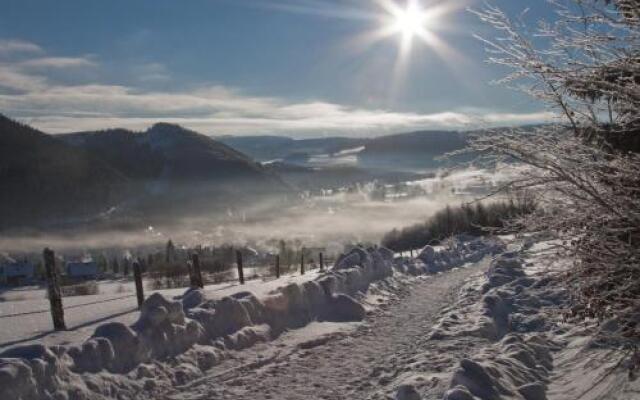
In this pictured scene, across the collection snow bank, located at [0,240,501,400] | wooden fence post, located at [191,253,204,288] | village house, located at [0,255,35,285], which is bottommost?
village house, located at [0,255,35,285]

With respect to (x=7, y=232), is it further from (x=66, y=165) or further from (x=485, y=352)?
(x=485, y=352)

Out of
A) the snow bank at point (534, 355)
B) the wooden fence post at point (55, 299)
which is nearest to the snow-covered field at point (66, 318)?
the wooden fence post at point (55, 299)

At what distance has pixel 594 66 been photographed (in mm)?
5020

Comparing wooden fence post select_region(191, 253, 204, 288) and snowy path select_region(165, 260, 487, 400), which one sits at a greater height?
wooden fence post select_region(191, 253, 204, 288)

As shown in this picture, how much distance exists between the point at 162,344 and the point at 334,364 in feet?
11.0

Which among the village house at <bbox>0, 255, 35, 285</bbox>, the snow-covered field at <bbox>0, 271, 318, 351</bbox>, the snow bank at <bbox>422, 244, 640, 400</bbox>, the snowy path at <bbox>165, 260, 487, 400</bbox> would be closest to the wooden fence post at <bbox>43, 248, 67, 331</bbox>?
the snow-covered field at <bbox>0, 271, 318, 351</bbox>

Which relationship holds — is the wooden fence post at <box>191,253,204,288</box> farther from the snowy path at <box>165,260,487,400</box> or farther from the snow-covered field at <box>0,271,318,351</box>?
the snowy path at <box>165,260,487,400</box>

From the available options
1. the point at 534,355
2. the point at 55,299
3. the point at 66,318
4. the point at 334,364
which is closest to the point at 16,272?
the point at 66,318

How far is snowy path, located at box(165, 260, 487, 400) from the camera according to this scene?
9281 millimetres

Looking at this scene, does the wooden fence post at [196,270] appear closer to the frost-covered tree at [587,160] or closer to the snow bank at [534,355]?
the snow bank at [534,355]

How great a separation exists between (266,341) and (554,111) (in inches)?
362

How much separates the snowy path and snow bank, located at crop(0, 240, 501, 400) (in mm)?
451

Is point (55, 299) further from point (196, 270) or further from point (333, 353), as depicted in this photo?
point (196, 270)

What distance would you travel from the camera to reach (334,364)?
1111 cm
